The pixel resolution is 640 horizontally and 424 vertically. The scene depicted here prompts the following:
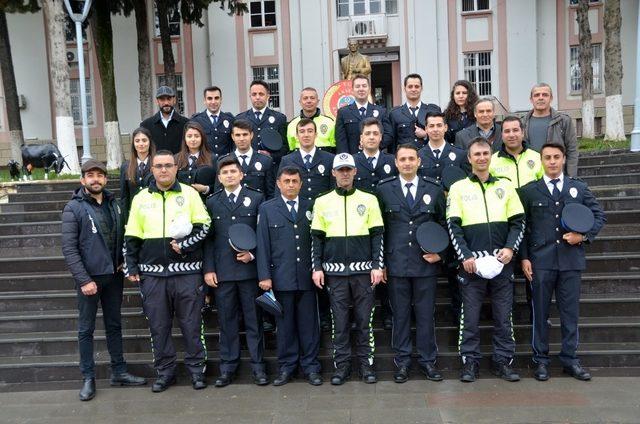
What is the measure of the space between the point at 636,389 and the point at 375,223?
2.65m

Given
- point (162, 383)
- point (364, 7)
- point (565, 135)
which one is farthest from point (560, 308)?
point (364, 7)

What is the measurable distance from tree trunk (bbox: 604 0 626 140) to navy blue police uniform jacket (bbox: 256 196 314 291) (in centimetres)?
1394

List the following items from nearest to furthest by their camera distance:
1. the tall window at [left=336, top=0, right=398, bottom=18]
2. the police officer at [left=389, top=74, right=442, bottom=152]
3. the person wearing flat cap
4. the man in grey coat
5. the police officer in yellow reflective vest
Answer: the police officer in yellow reflective vest → the man in grey coat → the police officer at [left=389, top=74, right=442, bottom=152] → the person wearing flat cap → the tall window at [left=336, top=0, right=398, bottom=18]

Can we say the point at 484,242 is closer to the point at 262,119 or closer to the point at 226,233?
the point at 226,233

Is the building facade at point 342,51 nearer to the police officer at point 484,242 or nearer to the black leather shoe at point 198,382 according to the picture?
the police officer at point 484,242

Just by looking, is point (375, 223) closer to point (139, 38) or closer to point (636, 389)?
point (636, 389)

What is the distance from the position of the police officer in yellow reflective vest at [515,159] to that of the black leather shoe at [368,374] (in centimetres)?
222

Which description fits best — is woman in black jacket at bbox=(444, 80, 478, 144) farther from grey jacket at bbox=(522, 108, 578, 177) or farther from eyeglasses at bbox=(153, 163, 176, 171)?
eyeglasses at bbox=(153, 163, 176, 171)

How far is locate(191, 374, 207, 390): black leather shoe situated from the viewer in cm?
568

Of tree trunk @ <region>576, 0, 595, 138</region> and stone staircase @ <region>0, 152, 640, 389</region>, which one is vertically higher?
tree trunk @ <region>576, 0, 595, 138</region>

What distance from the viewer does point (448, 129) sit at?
718 centimetres

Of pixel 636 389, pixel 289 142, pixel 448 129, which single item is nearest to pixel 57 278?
pixel 289 142

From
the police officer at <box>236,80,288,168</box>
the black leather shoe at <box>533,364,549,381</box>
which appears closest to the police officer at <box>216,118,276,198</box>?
the police officer at <box>236,80,288,168</box>

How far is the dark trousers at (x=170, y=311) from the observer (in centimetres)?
565
